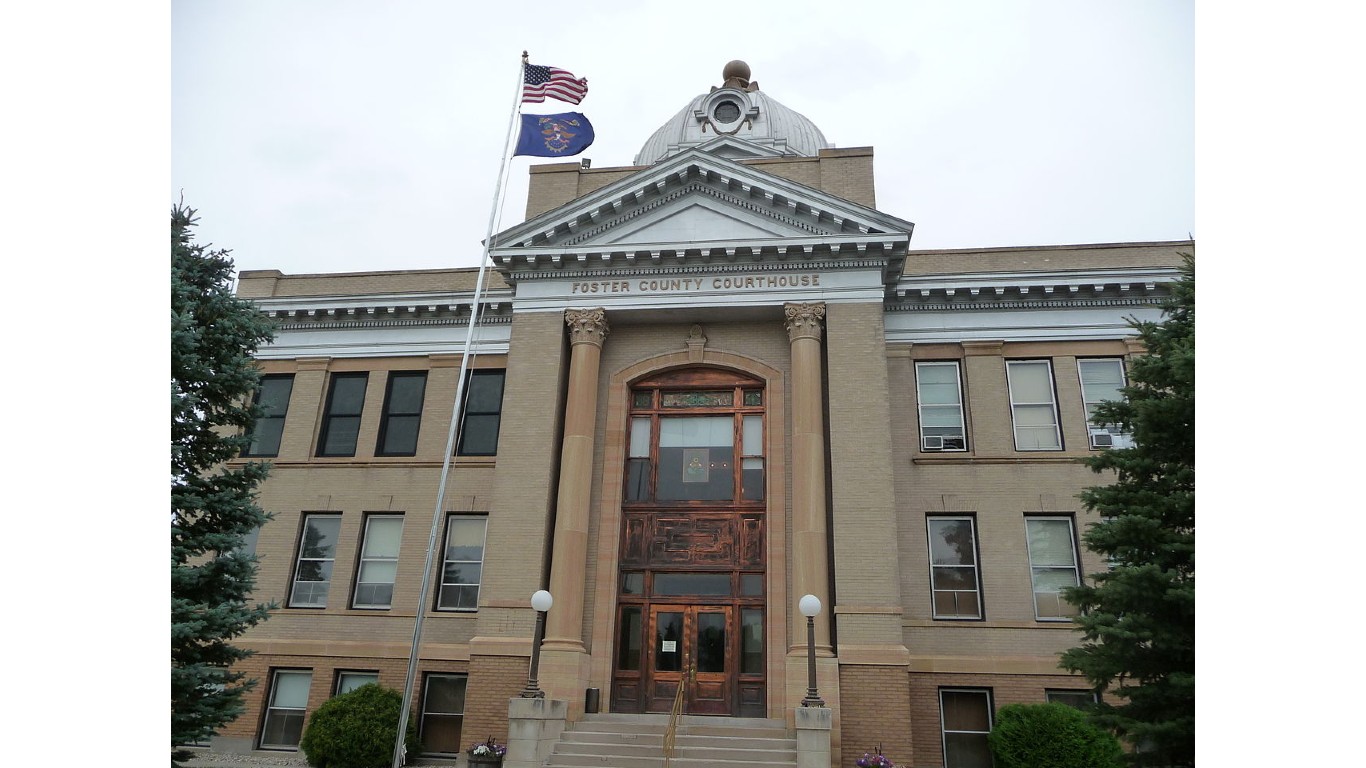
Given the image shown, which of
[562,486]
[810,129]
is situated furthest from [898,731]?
[810,129]

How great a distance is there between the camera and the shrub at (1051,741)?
1573 cm

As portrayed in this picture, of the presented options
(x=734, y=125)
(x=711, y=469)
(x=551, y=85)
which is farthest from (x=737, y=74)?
(x=711, y=469)

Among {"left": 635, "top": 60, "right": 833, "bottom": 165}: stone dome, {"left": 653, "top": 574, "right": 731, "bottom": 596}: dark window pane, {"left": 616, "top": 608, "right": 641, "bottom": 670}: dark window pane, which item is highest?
{"left": 635, "top": 60, "right": 833, "bottom": 165}: stone dome

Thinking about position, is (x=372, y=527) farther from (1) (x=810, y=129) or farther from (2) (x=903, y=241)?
(1) (x=810, y=129)

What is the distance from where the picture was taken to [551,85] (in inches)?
852

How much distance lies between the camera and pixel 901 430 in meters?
21.4

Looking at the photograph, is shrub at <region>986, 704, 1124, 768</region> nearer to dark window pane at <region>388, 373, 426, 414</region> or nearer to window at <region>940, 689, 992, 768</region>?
window at <region>940, 689, 992, 768</region>

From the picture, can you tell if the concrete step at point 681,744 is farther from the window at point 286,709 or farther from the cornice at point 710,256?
the cornice at point 710,256

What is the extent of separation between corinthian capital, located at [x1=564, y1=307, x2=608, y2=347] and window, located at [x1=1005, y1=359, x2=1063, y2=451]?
1016cm

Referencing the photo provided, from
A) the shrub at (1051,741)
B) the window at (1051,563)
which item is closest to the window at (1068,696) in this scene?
the window at (1051,563)

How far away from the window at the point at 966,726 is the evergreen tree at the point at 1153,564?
6.38m

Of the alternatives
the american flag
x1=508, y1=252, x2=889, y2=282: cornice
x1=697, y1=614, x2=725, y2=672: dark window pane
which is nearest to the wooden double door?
x1=697, y1=614, x2=725, y2=672: dark window pane

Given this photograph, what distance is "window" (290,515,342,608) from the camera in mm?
21828

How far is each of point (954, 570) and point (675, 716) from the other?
24.8ft
